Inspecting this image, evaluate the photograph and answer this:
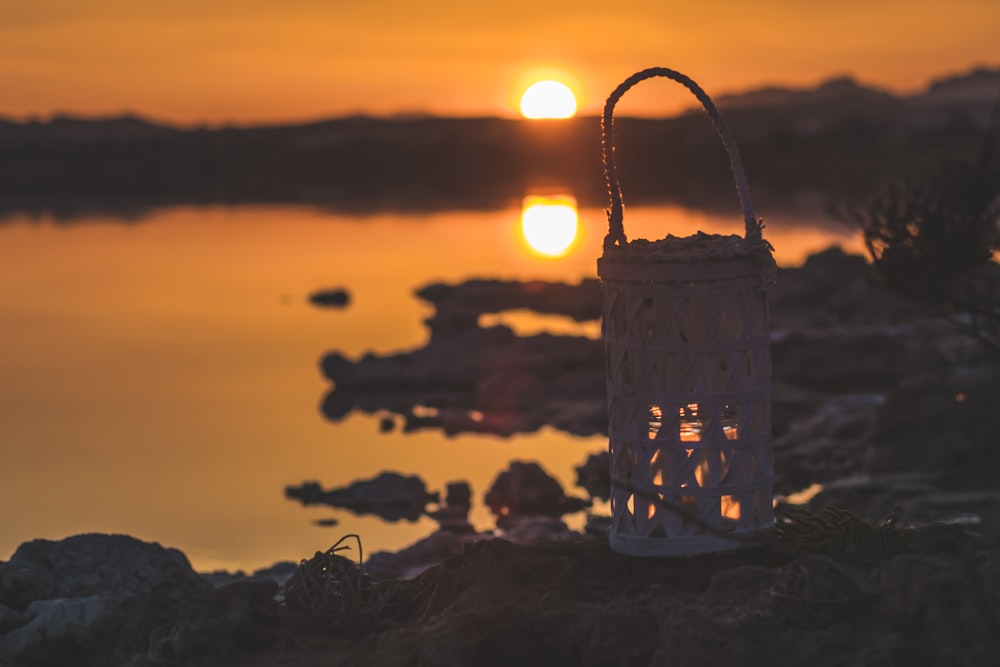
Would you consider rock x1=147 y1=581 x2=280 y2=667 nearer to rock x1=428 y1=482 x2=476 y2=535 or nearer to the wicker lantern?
the wicker lantern

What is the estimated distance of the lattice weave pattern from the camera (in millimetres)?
6828

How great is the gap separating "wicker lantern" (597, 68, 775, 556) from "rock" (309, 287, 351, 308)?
27.0m

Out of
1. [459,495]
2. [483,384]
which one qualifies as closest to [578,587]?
[459,495]

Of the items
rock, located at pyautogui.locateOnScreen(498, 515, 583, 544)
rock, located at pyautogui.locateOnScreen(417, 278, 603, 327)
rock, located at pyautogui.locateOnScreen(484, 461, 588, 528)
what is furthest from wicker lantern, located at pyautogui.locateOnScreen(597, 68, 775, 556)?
rock, located at pyautogui.locateOnScreen(417, 278, 603, 327)

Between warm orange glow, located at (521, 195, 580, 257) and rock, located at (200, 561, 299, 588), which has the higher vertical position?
warm orange glow, located at (521, 195, 580, 257)

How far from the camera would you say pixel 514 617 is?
6.50 meters

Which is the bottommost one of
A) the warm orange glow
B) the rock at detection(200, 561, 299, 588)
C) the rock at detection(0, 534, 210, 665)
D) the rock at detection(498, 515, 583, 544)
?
the rock at detection(0, 534, 210, 665)

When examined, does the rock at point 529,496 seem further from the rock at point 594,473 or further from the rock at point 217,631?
the rock at point 217,631

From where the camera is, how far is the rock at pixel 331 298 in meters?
34.2

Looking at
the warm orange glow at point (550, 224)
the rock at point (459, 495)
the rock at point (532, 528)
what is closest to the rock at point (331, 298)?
the warm orange glow at point (550, 224)

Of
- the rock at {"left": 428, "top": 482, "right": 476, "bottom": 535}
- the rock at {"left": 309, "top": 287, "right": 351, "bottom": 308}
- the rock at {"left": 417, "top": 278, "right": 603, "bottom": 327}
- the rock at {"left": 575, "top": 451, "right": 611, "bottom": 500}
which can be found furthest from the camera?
the rock at {"left": 309, "top": 287, "right": 351, "bottom": 308}

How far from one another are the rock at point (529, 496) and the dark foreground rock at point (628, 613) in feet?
22.5

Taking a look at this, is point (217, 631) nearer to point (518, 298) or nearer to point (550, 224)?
point (518, 298)

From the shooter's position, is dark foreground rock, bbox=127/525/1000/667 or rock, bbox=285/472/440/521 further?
rock, bbox=285/472/440/521
